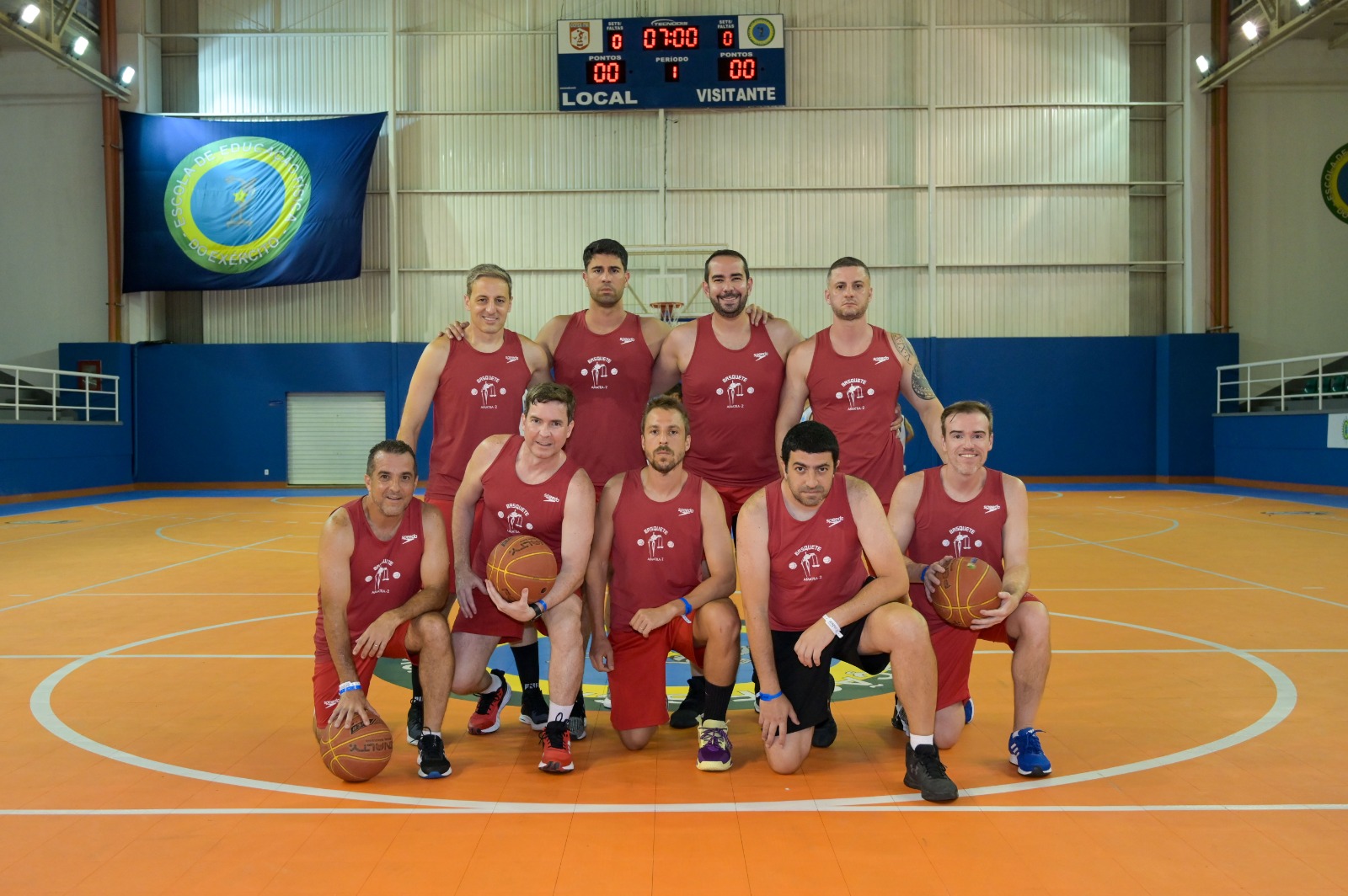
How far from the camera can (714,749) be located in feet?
13.5

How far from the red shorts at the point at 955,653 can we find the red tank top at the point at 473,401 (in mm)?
2387

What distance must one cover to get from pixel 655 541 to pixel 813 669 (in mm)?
905

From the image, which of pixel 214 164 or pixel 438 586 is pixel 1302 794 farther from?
pixel 214 164

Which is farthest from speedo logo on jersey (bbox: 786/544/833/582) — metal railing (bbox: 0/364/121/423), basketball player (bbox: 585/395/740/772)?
metal railing (bbox: 0/364/121/423)

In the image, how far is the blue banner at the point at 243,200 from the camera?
66.9 ft

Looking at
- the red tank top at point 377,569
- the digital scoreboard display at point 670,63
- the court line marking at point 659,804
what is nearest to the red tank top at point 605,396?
the red tank top at point 377,569

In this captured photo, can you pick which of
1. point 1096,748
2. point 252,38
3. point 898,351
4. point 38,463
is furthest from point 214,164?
point 1096,748

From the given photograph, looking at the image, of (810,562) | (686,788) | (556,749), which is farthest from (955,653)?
(556,749)

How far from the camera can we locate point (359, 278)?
21.3 m

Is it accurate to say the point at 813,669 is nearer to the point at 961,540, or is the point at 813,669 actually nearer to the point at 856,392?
the point at 961,540

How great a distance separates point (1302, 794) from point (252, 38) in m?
22.5

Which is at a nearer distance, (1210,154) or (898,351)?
(898,351)

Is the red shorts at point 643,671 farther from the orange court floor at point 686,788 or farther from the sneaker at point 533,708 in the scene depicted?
the sneaker at point 533,708

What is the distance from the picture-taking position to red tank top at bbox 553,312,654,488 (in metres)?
5.54
